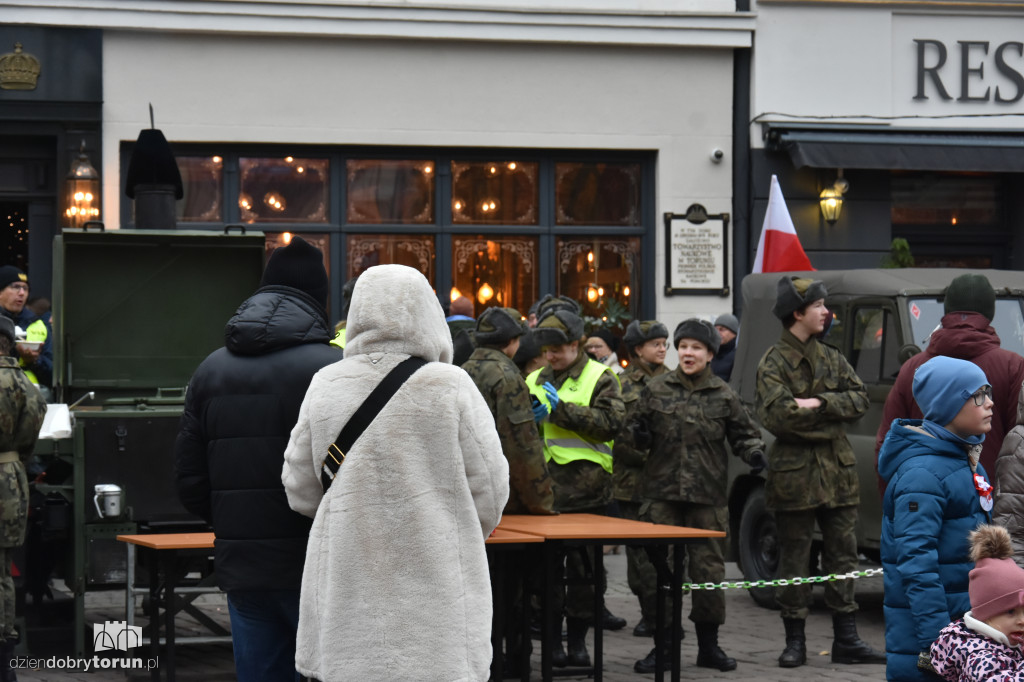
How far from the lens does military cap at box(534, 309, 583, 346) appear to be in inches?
358

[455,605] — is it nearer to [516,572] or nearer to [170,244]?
[516,572]

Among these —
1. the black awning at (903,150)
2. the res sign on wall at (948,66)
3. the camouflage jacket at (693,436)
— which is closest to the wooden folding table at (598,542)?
the camouflage jacket at (693,436)

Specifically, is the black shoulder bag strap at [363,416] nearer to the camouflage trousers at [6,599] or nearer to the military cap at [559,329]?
the camouflage trousers at [6,599]

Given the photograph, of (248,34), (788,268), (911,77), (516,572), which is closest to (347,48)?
(248,34)

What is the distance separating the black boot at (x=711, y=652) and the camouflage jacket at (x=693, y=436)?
2.33ft

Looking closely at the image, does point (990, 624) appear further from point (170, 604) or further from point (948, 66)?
point (948, 66)

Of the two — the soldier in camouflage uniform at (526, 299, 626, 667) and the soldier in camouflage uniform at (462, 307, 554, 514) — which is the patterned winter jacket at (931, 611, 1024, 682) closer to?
the soldier in camouflage uniform at (462, 307, 554, 514)

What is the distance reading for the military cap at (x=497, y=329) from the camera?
8.34m

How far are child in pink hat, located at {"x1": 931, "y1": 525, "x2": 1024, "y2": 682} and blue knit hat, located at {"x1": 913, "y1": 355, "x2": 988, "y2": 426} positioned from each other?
50cm

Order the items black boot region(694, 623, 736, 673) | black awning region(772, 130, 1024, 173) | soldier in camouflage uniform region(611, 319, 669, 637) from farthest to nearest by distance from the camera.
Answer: black awning region(772, 130, 1024, 173) → soldier in camouflage uniform region(611, 319, 669, 637) → black boot region(694, 623, 736, 673)

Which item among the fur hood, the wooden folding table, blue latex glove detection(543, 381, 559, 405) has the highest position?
the fur hood

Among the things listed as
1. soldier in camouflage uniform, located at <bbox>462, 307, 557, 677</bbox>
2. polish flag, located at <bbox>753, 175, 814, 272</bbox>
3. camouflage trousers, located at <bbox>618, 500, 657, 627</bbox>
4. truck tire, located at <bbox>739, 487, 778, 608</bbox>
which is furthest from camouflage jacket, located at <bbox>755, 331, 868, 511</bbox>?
polish flag, located at <bbox>753, 175, 814, 272</bbox>

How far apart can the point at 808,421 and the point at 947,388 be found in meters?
3.62

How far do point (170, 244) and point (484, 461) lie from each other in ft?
20.0
